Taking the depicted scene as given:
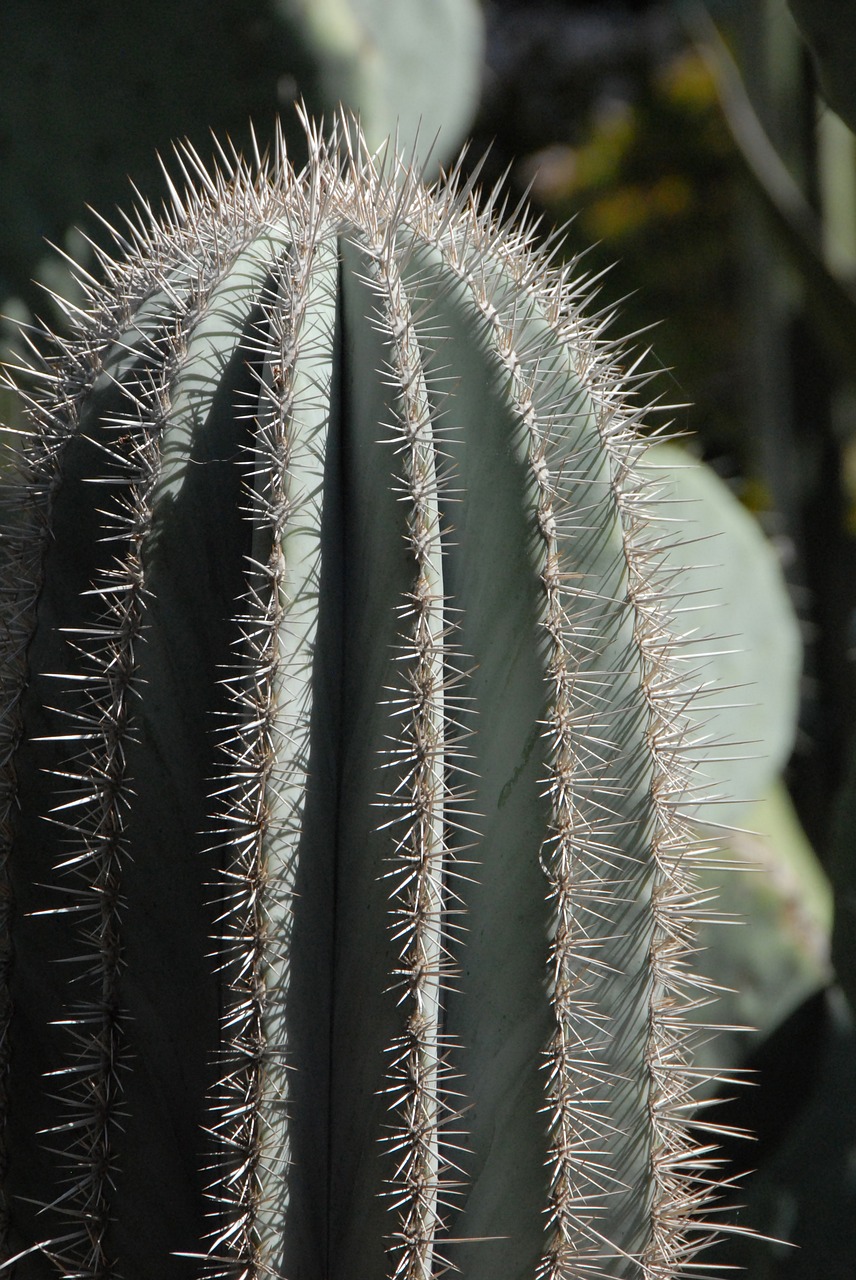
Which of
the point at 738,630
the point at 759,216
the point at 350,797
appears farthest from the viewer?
the point at 759,216

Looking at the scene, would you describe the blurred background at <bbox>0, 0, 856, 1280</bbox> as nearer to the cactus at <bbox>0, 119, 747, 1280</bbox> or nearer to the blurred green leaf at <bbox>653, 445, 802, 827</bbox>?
the blurred green leaf at <bbox>653, 445, 802, 827</bbox>

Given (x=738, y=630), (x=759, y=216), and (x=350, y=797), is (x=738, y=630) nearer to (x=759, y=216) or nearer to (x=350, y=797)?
(x=350, y=797)

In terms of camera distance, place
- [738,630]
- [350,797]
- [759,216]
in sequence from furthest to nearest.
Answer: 1. [759,216]
2. [738,630]
3. [350,797]

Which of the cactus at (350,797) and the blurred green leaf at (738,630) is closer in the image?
the cactus at (350,797)

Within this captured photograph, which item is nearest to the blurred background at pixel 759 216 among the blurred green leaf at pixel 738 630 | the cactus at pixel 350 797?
the blurred green leaf at pixel 738 630

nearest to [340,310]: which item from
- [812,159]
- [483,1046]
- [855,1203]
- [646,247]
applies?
[483,1046]

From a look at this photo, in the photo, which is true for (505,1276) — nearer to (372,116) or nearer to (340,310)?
(340,310)

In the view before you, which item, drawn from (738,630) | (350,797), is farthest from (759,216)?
(350,797)

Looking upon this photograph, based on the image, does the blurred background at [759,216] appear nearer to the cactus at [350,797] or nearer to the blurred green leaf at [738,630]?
the blurred green leaf at [738,630]

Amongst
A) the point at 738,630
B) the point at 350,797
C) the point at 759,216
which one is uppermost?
the point at 759,216
